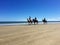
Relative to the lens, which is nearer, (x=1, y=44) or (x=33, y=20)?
(x=1, y=44)

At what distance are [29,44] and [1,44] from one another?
1.11 meters

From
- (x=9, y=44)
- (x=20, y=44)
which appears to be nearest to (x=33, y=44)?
(x=20, y=44)

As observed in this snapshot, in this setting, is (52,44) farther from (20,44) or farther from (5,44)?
(5,44)

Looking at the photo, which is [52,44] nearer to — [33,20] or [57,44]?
[57,44]

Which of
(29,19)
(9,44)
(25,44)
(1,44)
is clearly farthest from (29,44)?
(29,19)

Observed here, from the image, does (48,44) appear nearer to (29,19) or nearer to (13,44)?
(13,44)

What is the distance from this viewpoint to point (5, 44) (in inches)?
186

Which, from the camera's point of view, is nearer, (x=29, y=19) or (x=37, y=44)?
(x=37, y=44)

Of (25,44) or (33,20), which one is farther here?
(33,20)

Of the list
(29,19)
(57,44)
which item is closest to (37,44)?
(57,44)

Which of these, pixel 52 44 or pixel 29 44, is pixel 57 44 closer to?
pixel 52 44

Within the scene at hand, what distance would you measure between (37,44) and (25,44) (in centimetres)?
49

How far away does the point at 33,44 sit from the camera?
4.81 metres

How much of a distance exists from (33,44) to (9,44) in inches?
37.8
